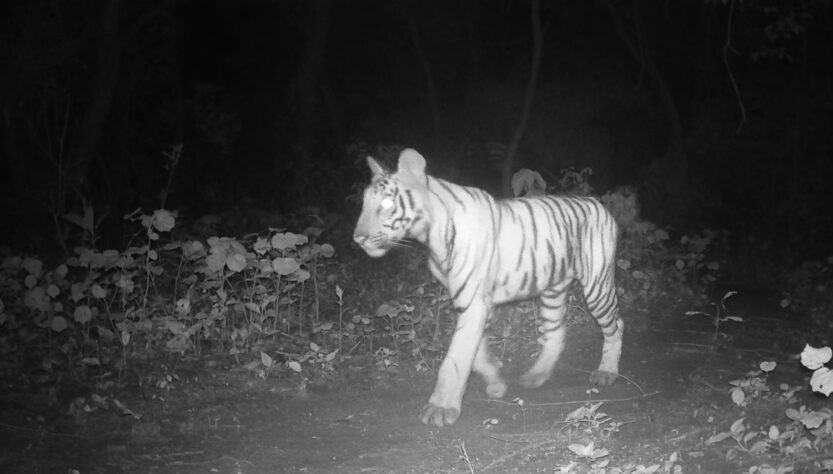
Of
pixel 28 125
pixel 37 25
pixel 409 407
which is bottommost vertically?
pixel 409 407

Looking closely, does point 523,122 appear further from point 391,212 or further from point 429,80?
point 391,212

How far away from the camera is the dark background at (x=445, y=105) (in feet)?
41.5

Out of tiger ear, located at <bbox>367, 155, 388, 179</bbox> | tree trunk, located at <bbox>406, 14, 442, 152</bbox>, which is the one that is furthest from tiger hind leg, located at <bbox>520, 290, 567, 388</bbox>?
tree trunk, located at <bbox>406, 14, 442, 152</bbox>

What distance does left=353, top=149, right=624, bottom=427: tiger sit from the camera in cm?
461

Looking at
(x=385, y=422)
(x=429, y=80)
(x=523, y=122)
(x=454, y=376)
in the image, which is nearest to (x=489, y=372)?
(x=454, y=376)

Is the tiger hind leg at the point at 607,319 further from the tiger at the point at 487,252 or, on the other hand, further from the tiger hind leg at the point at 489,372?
the tiger hind leg at the point at 489,372

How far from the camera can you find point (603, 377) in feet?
17.9

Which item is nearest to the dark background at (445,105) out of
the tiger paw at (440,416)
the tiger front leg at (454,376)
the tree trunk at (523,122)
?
the tree trunk at (523,122)

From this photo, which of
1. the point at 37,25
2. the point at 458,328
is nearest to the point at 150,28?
the point at 37,25

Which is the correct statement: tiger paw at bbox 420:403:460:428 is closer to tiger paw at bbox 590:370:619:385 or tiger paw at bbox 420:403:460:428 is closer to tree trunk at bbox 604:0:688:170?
tiger paw at bbox 590:370:619:385

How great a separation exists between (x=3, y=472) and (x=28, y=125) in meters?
6.24

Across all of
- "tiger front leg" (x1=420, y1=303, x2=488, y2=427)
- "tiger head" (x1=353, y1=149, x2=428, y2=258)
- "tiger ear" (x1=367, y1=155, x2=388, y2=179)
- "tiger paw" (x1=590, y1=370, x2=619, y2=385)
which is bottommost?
"tiger paw" (x1=590, y1=370, x2=619, y2=385)

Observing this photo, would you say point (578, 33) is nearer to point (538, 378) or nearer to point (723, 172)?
point (723, 172)

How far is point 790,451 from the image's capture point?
3762 mm
